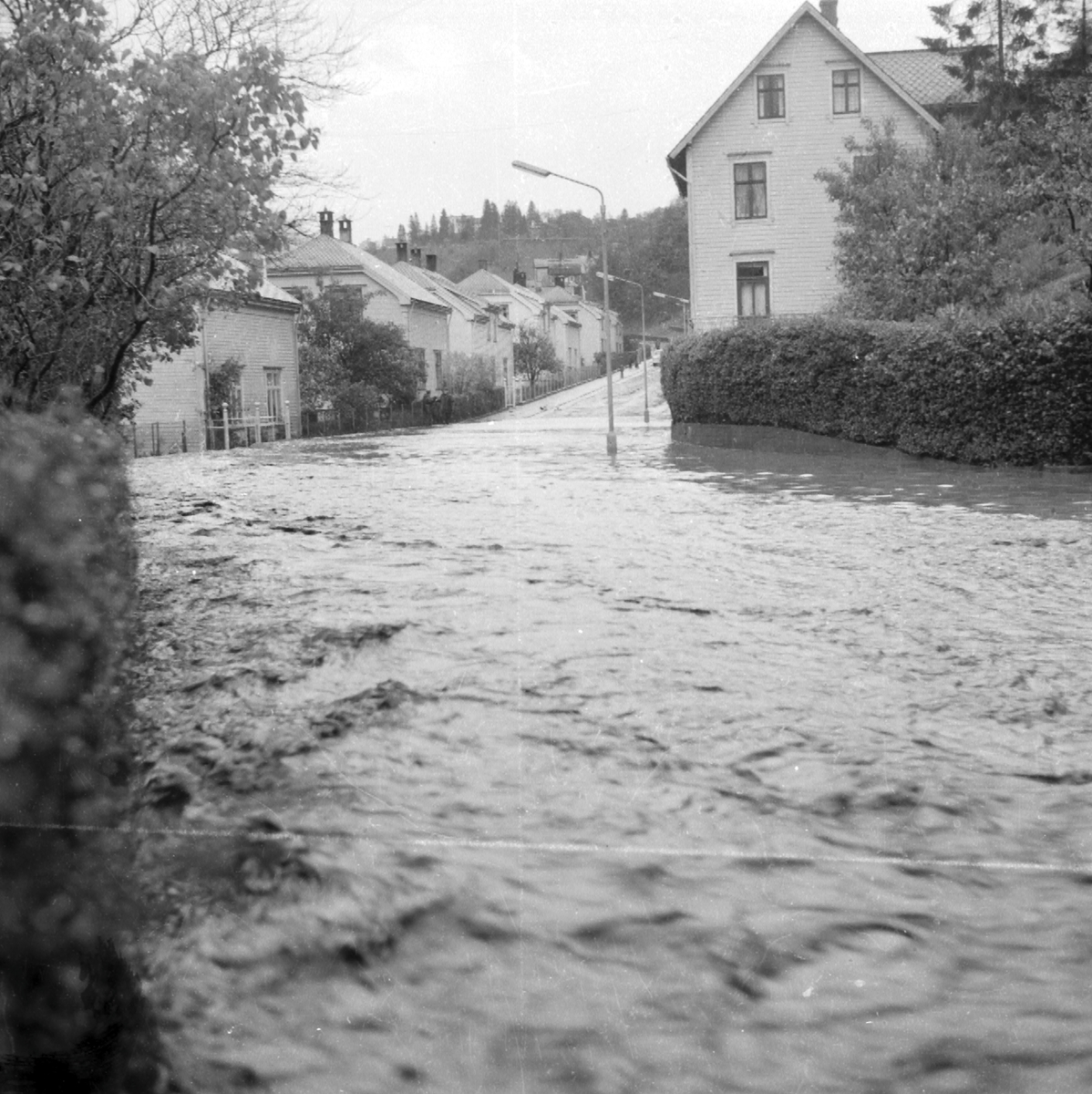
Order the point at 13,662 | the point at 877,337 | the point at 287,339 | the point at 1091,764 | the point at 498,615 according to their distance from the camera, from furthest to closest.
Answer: the point at 287,339 < the point at 877,337 < the point at 498,615 < the point at 1091,764 < the point at 13,662

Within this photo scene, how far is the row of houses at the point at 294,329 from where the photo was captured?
39.8 m

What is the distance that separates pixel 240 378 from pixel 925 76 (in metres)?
26.9

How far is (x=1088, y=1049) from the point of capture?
360 centimetres

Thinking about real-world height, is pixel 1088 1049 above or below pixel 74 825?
below

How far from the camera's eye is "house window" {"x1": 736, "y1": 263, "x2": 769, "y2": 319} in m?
43.9

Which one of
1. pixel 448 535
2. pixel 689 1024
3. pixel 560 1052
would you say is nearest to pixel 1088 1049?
pixel 689 1024

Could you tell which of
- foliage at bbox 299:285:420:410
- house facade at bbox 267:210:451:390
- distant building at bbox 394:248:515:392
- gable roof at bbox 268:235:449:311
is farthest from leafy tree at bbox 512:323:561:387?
foliage at bbox 299:285:420:410

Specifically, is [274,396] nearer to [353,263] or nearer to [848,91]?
[848,91]

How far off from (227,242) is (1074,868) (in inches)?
290

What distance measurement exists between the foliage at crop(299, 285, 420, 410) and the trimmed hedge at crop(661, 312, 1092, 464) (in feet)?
74.7

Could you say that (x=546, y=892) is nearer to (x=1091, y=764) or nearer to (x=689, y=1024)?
(x=689, y=1024)

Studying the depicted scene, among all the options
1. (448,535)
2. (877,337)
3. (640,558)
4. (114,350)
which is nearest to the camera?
(114,350)

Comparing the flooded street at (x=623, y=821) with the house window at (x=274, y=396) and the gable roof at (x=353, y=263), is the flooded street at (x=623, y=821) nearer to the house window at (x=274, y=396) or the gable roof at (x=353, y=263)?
the house window at (x=274, y=396)

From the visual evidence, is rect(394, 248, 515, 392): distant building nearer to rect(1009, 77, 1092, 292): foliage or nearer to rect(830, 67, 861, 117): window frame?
rect(830, 67, 861, 117): window frame
